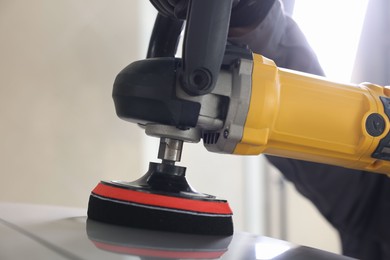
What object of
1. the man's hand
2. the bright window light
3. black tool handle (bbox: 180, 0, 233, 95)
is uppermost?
the bright window light

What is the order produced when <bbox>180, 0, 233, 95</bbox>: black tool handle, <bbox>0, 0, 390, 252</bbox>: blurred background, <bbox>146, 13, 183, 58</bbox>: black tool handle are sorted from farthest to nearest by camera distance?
<bbox>0, 0, 390, 252</bbox>: blurred background → <bbox>146, 13, 183, 58</bbox>: black tool handle → <bbox>180, 0, 233, 95</bbox>: black tool handle

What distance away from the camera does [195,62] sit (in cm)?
31

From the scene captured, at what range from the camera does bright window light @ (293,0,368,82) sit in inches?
35.1

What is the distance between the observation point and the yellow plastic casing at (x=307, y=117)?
35 centimetres

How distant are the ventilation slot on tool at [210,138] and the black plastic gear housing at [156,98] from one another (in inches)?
1.3

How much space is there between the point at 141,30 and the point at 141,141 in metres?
0.24

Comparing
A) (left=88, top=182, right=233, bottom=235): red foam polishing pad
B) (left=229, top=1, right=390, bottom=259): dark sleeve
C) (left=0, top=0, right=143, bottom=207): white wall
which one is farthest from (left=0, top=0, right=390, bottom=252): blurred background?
(left=88, top=182, right=233, bottom=235): red foam polishing pad

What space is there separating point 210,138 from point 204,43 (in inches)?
3.6

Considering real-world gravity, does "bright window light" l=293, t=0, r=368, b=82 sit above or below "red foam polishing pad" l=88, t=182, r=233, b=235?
above

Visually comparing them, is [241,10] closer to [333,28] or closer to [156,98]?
[156,98]

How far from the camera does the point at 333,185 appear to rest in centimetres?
56

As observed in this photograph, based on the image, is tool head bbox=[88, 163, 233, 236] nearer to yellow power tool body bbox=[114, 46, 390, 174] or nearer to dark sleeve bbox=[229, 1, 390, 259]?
yellow power tool body bbox=[114, 46, 390, 174]

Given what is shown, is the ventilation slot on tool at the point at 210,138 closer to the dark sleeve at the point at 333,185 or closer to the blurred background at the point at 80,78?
the dark sleeve at the point at 333,185

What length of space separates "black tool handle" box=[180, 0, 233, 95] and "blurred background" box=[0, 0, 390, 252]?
465 millimetres
